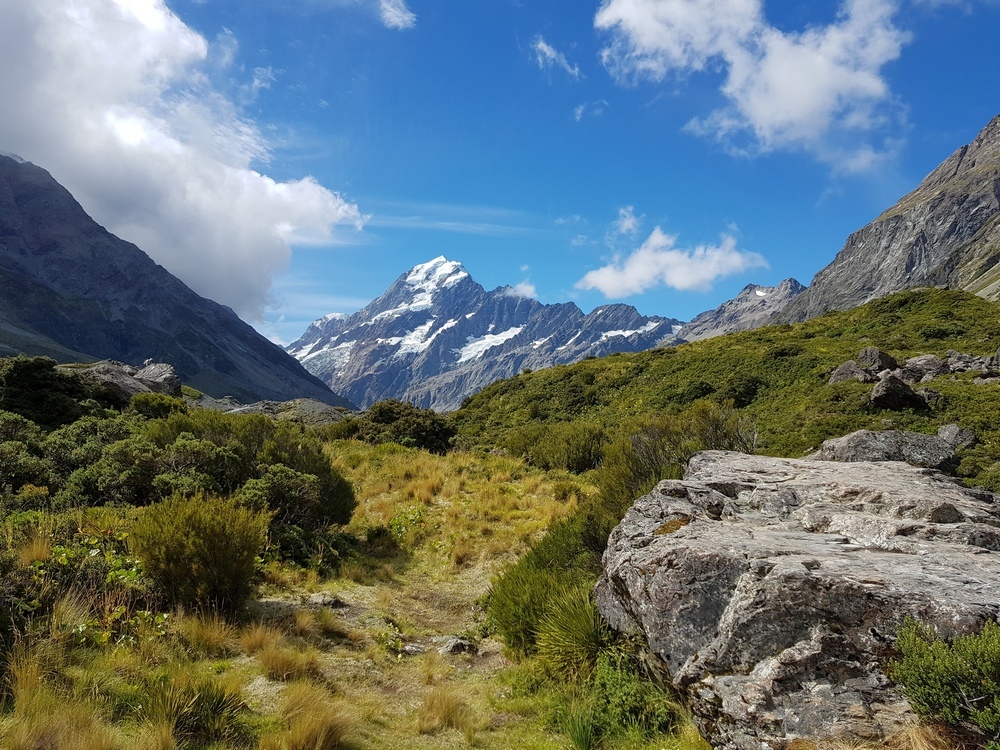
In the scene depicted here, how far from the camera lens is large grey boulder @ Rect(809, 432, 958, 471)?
10695mm

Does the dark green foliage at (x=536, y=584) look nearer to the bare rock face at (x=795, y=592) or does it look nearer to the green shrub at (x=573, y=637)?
the green shrub at (x=573, y=637)

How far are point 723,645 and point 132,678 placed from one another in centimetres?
504

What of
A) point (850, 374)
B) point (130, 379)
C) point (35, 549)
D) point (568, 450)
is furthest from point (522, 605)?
point (850, 374)

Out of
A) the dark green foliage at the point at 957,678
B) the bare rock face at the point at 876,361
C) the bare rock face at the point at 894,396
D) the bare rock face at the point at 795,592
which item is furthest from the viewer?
the bare rock face at the point at 876,361

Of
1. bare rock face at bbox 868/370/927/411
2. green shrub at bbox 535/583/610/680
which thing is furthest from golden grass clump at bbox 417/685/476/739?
bare rock face at bbox 868/370/927/411

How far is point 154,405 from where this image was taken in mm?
17719

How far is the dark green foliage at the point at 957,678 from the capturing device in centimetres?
293

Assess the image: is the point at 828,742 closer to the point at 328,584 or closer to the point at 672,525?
the point at 672,525

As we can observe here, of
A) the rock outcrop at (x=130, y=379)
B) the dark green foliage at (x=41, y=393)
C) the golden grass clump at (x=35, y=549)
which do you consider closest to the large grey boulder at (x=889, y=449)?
the golden grass clump at (x=35, y=549)

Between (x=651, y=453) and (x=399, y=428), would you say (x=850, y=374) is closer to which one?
(x=651, y=453)

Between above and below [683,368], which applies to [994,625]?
below

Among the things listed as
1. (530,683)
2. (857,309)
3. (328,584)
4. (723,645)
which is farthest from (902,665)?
(857,309)

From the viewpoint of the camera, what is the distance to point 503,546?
413 inches

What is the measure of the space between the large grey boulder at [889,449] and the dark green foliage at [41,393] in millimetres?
20062
